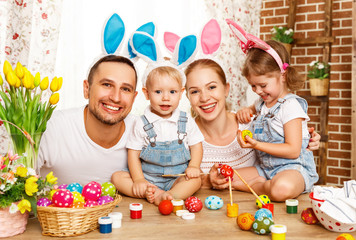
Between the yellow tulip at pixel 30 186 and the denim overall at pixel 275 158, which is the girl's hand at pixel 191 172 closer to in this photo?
the denim overall at pixel 275 158

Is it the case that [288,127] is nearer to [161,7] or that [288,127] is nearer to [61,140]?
[61,140]

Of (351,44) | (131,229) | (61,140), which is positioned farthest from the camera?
(351,44)

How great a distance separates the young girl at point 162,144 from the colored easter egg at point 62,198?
57cm

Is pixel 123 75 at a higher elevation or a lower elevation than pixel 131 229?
higher

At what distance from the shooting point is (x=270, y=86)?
203 centimetres

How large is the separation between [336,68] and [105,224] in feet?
11.2

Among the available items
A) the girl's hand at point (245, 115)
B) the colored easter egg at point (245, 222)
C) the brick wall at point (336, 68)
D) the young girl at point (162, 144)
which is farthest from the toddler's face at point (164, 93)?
the brick wall at point (336, 68)

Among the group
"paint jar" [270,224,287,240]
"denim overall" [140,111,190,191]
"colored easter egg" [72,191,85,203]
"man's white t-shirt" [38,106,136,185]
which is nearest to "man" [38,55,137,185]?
"man's white t-shirt" [38,106,136,185]

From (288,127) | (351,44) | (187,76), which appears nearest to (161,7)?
(187,76)

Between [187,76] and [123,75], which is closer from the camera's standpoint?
[123,75]

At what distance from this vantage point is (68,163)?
195cm

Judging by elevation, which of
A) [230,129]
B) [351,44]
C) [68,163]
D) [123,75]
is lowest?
[68,163]

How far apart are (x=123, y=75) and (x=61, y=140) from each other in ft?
1.54

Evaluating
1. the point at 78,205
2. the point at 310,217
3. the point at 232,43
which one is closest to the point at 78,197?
the point at 78,205
